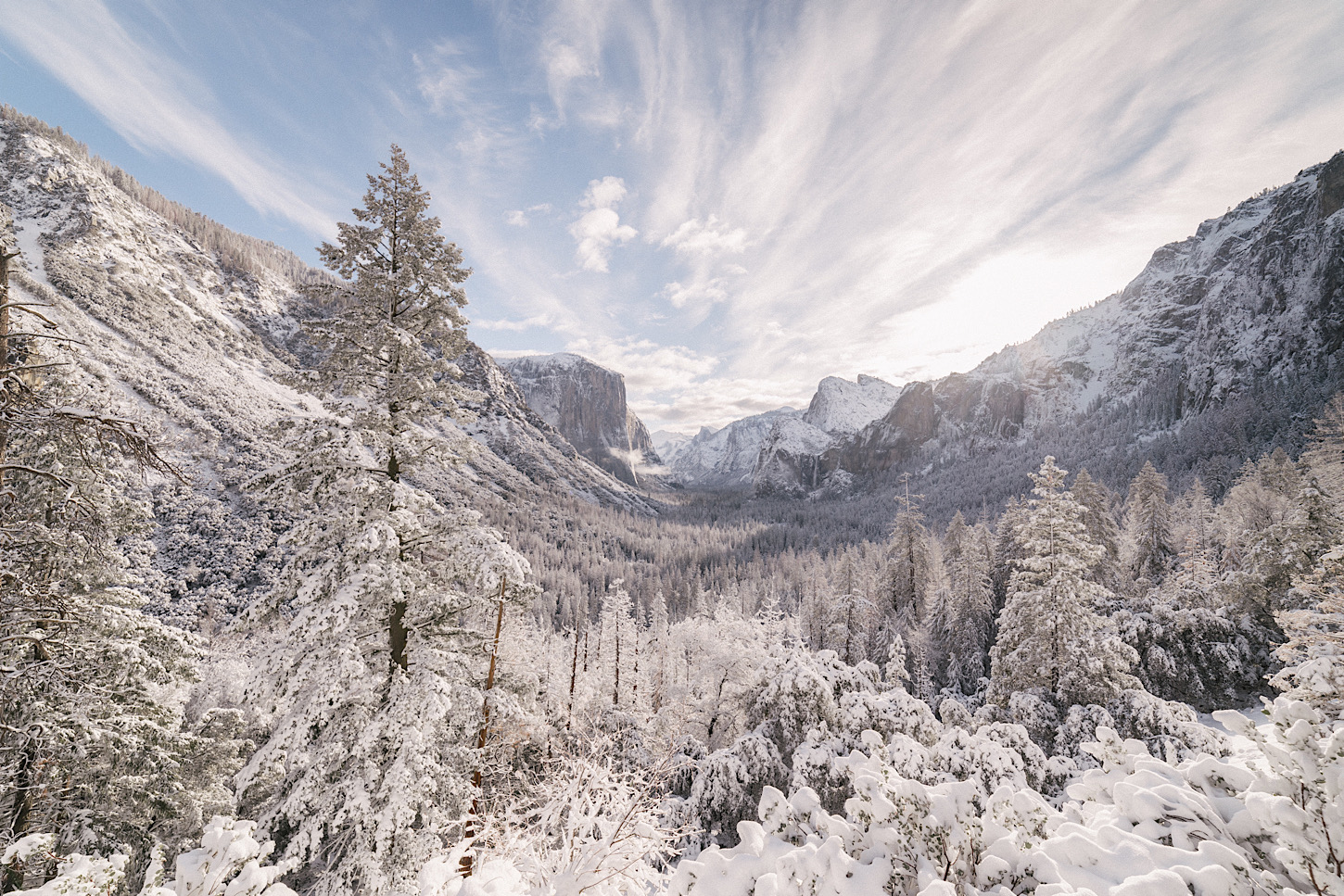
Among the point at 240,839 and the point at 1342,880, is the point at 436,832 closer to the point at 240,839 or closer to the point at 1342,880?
the point at 240,839

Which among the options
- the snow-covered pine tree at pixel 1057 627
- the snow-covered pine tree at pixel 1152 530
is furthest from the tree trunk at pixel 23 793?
Answer: the snow-covered pine tree at pixel 1152 530

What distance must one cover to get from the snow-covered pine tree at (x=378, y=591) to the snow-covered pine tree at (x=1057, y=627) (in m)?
16.2

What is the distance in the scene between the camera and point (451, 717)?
289 inches

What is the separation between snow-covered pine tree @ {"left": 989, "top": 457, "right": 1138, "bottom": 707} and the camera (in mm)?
13477

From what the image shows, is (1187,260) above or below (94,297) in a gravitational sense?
above

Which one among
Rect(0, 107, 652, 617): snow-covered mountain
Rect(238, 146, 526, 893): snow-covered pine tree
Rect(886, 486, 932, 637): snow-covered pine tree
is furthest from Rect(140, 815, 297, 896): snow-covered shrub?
Rect(0, 107, 652, 617): snow-covered mountain

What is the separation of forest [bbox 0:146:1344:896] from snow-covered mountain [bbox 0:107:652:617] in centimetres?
3261

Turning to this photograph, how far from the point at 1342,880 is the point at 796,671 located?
33.1 ft

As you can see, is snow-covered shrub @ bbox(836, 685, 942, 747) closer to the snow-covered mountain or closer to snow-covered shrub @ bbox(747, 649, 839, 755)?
snow-covered shrub @ bbox(747, 649, 839, 755)

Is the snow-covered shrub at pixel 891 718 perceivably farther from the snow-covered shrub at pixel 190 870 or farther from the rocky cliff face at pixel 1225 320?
the rocky cliff face at pixel 1225 320

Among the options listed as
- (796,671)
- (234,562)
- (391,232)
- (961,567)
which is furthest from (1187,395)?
(234,562)

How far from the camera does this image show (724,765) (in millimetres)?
12016

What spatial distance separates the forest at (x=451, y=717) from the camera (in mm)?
3975

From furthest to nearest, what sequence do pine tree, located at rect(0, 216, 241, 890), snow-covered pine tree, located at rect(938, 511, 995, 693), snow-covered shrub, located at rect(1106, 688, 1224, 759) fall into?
snow-covered pine tree, located at rect(938, 511, 995, 693) < snow-covered shrub, located at rect(1106, 688, 1224, 759) < pine tree, located at rect(0, 216, 241, 890)
